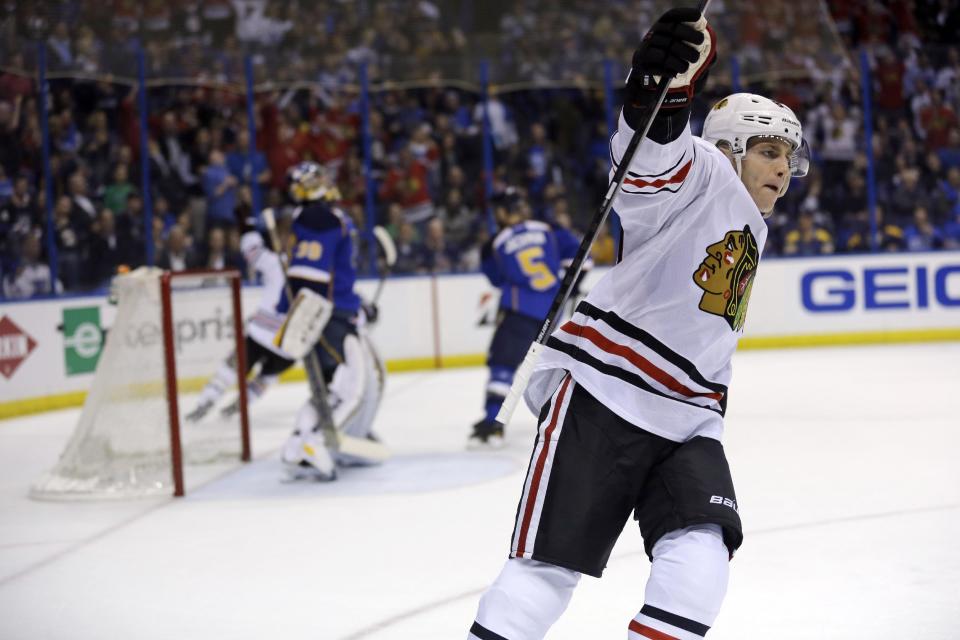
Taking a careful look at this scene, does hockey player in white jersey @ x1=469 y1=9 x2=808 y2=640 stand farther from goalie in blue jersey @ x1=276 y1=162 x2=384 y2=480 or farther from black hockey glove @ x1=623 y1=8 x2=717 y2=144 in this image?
goalie in blue jersey @ x1=276 y1=162 x2=384 y2=480

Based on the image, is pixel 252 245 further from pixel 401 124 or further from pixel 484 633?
pixel 484 633

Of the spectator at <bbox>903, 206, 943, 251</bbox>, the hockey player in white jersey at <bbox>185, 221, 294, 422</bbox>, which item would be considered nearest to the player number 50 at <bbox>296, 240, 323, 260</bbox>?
the hockey player in white jersey at <bbox>185, 221, 294, 422</bbox>

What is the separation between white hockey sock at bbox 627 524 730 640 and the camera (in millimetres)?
1942

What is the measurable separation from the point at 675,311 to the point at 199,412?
14.9ft

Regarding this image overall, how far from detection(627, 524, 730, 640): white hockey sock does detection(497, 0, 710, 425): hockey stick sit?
351mm

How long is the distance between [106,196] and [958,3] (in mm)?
8352

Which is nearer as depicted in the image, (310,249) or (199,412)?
(310,249)

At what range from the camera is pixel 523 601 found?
6.37 feet

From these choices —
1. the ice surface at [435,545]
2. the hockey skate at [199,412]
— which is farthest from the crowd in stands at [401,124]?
the ice surface at [435,545]

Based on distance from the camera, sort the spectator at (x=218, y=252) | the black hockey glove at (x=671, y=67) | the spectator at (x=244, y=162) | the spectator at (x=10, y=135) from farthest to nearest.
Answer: the spectator at (x=244, y=162) < the spectator at (x=218, y=252) < the spectator at (x=10, y=135) < the black hockey glove at (x=671, y=67)

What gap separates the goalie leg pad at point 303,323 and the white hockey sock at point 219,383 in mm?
1518

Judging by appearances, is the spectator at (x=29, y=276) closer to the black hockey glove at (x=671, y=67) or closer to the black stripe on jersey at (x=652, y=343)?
the black stripe on jersey at (x=652, y=343)

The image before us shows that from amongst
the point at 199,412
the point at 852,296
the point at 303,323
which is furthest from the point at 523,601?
the point at 852,296

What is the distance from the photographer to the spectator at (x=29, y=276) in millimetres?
7715
